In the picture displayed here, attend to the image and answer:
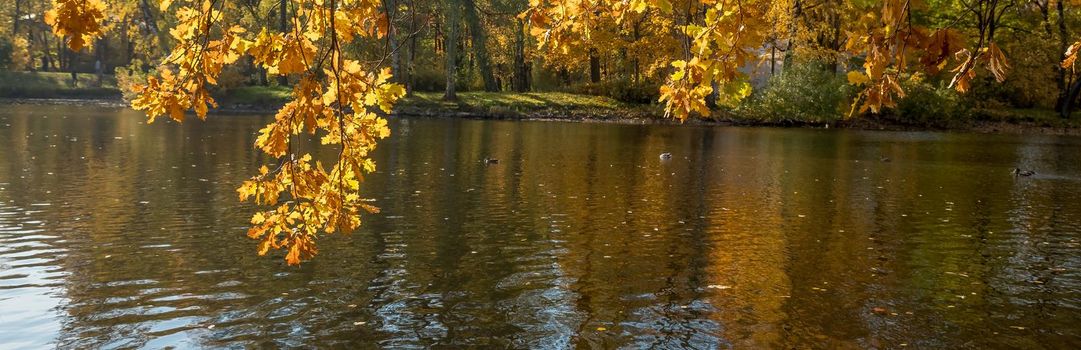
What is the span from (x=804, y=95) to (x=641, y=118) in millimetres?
9770

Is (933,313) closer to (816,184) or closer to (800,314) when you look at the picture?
(800,314)

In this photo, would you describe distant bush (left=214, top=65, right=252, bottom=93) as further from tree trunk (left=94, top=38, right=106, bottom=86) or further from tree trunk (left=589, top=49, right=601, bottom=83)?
tree trunk (left=589, top=49, right=601, bottom=83)

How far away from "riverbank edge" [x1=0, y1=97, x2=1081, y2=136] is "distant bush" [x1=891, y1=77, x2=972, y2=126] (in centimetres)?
59

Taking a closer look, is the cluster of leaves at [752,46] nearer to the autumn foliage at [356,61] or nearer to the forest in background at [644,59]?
the autumn foliage at [356,61]

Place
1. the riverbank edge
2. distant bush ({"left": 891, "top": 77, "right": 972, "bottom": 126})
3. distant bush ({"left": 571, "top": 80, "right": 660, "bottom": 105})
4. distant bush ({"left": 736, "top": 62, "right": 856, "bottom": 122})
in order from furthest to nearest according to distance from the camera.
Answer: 1. distant bush ({"left": 571, "top": 80, "right": 660, "bottom": 105})
2. distant bush ({"left": 891, "top": 77, "right": 972, "bottom": 126})
3. distant bush ({"left": 736, "top": 62, "right": 856, "bottom": 122})
4. the riverbank edge

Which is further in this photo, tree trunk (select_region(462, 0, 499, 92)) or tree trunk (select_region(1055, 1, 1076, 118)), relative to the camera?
tree trunk (select_region(462, 0, 499, 92))

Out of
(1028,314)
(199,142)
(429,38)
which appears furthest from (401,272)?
(429,38)

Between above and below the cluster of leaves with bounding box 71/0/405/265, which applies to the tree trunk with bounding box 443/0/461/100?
above

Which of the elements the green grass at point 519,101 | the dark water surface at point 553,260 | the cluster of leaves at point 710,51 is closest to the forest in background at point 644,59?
the green grass at point 519,101

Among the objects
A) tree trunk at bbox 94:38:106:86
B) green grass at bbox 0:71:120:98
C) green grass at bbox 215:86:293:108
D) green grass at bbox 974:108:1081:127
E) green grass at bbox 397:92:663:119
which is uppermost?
tree trunk at bbox 94:38:106:86

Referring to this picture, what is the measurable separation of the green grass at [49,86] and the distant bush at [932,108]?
193 ft

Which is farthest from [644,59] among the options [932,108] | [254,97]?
[254,97]

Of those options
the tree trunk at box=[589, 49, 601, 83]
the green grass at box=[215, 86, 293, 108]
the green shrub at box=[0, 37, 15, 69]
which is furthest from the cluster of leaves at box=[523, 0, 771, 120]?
the green shrub at box=[0, 37, 15, 69]

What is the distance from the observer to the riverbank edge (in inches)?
2058
